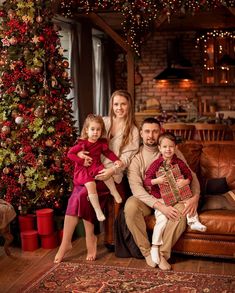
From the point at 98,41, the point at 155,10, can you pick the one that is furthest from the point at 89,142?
the point at 98,41

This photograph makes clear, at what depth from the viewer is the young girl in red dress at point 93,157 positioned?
394 cm

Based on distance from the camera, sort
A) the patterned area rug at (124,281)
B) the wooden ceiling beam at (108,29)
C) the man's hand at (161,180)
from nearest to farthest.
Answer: the patterned area rug at (124,281) → the man's hand at (161,180) → the wooden ceiling beam at (108,29)

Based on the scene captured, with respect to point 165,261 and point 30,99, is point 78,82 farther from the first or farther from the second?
point 165,261

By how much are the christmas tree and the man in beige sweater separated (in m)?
0.84

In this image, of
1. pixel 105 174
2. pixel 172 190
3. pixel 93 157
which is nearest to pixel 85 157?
pixel 93 157

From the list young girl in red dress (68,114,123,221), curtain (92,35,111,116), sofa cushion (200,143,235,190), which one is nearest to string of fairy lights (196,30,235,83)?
curtain (92,35,111,116)

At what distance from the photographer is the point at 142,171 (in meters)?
4.09

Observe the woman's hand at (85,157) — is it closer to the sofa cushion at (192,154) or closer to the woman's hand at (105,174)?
the woman's hand at (105,174)

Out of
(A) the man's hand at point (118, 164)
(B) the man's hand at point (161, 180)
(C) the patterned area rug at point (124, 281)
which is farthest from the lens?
(A) the man's hand at point (118, 164)

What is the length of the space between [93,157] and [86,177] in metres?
0.18

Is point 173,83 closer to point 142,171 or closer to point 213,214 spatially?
point 142,171

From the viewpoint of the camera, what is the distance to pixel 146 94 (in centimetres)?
1111

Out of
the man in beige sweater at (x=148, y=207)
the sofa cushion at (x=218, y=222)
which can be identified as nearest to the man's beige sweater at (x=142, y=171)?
the man in beige sweater at (x=148, y=207)

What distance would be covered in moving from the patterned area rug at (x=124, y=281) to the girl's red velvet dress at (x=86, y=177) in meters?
0.47
